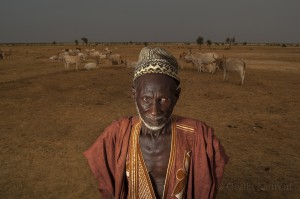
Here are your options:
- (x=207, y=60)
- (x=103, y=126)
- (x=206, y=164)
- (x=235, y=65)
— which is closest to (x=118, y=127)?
(x=206, y=164)

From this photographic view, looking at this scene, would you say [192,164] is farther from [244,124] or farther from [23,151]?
[244,124]

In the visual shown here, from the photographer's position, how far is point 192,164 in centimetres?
207

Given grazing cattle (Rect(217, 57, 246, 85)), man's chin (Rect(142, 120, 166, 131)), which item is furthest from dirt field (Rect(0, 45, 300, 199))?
man's chin (Rect(142, 120, 166, 131))

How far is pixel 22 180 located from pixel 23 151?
127cm

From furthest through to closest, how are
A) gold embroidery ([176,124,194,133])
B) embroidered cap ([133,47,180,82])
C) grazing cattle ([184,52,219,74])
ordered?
1. grazing cattle ([184,52,219,74])
2. gold embroidery ([176,124,194,133])
3. embroidered cap ([133,47,180,82])

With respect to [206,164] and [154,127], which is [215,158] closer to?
[206,164]

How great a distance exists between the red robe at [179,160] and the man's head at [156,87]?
177 millimetres

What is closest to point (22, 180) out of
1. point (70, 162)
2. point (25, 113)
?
point (70, 162)

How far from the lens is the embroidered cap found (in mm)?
1991

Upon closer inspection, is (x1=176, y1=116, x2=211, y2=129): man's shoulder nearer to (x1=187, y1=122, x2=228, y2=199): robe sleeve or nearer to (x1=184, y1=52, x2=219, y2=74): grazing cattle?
(x1=187, y1=122, x2=228, y2=199): robe sleeve

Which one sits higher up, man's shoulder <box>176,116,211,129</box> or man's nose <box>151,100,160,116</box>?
man's nose <box>151,100,160,116</box>

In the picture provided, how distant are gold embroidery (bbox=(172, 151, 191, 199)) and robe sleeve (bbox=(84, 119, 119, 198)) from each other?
0.44 m

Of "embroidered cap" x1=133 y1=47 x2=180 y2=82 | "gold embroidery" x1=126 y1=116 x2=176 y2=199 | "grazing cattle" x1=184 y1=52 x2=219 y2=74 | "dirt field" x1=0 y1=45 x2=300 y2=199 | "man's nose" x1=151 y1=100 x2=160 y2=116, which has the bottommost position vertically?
"dirt field" x1=0 y1=45 x2=300 y2=199

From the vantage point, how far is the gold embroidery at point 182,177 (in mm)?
2080
